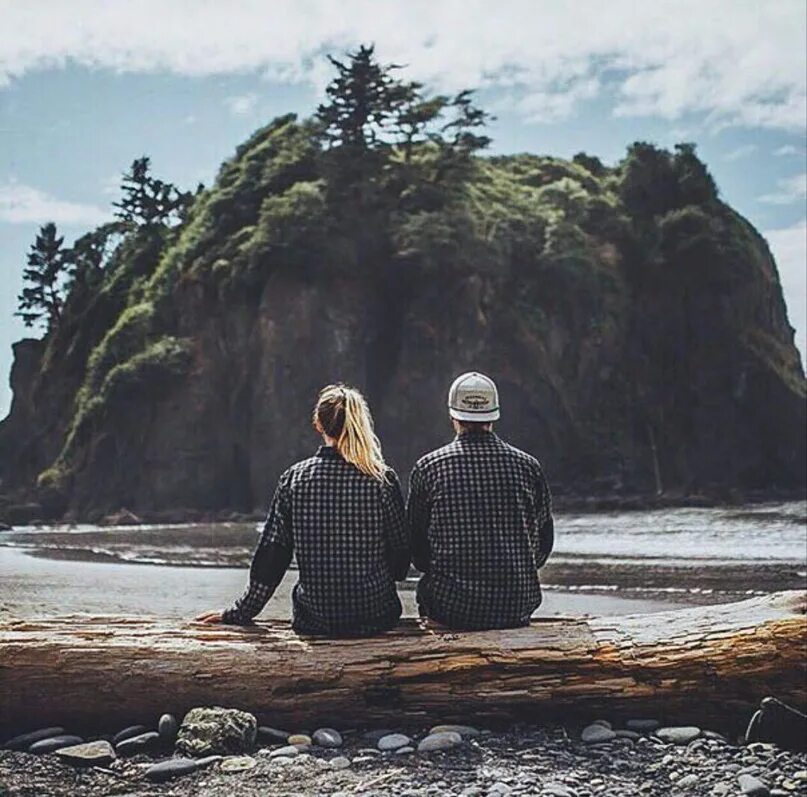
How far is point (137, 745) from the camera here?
4824mm

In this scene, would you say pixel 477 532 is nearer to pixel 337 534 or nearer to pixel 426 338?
pixel 337 534

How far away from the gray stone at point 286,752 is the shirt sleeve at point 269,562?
92cm

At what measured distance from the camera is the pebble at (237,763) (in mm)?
4473

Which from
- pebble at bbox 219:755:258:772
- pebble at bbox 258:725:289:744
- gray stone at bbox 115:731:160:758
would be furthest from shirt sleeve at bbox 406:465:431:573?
gray stone at bbox 115:731:160:758

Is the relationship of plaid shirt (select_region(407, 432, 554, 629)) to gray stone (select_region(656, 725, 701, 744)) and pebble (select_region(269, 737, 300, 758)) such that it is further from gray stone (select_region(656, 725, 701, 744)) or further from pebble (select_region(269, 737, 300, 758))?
pebble (select_region(269, 737, 300, 758))

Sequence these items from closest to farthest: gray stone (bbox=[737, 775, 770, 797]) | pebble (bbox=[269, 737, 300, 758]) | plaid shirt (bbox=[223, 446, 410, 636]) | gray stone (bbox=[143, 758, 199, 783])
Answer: gray stone (bbox=[737, 775, 770, 797])
gray stone (bbox=[143, 758, 199, 783])
pebble (bbox=[269, 737, 300, 758])
plaid shirt (bbox=[223, 446, 410, 636])

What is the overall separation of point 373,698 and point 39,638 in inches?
64.2

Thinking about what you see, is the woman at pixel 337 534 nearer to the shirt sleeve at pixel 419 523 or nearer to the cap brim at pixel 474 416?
the shirt sleeve at pixel 419 523

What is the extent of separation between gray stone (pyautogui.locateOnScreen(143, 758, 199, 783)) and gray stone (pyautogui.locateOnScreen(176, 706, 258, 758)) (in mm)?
145

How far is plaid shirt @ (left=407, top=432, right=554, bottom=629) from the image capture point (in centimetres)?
541

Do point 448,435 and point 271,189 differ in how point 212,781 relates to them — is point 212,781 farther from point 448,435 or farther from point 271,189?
point 271,189

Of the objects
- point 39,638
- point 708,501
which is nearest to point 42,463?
point 708,501

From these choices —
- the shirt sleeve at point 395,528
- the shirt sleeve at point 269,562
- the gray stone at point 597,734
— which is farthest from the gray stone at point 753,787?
the shirt sleeve at point 269,562

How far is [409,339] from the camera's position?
49.9 meters
